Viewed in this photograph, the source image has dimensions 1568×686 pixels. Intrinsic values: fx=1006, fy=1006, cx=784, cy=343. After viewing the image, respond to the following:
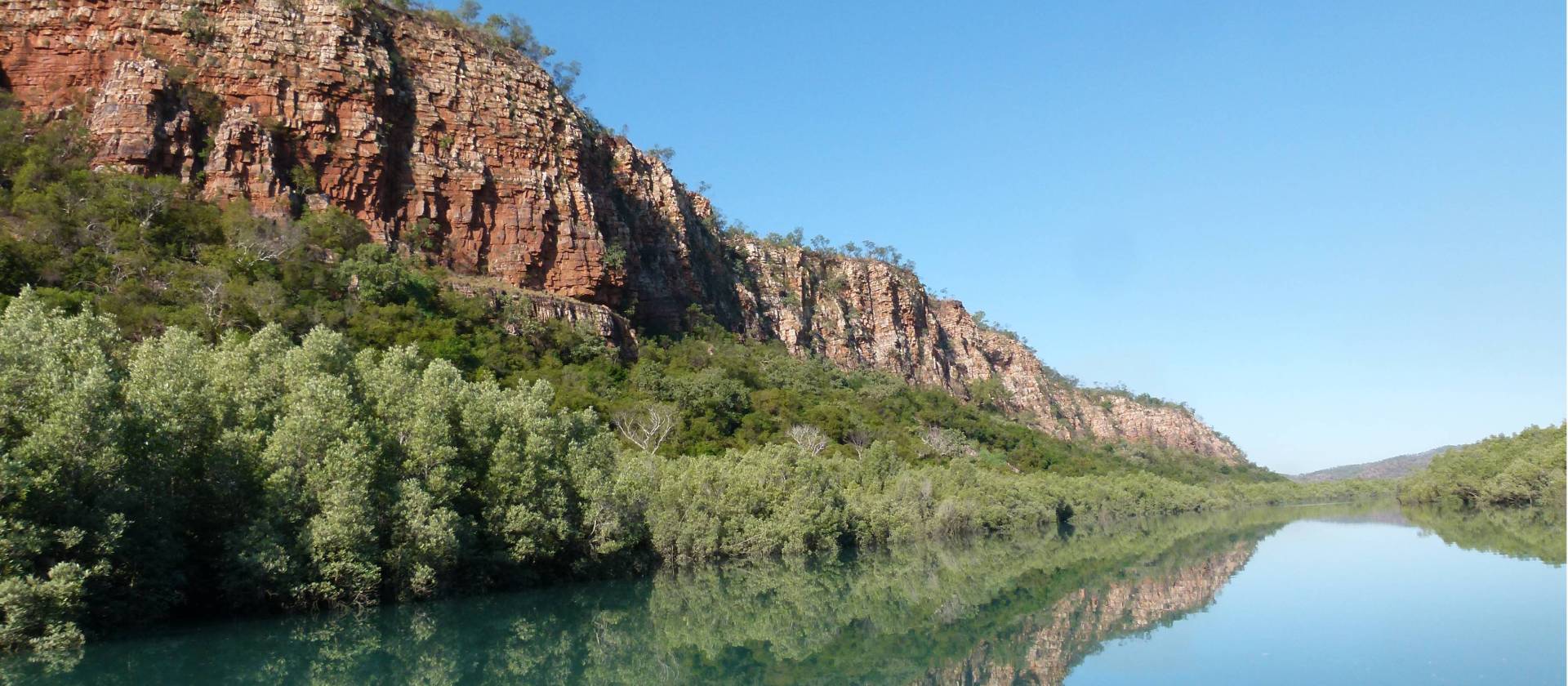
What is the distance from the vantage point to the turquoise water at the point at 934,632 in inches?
Answer: 608

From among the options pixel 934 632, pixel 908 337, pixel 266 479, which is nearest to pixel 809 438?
pixel 934 632

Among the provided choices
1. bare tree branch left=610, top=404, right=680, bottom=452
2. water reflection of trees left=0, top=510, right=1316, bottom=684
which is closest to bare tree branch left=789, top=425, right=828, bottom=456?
bare tree branch left=610, top=404, right=680, bottom=452

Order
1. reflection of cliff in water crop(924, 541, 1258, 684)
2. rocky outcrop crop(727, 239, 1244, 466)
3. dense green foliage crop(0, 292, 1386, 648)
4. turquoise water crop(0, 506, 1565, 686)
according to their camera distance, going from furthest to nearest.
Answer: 1. rocky outcrop crop(727, 239, 1244, 466)
2. reflection of cliff in water crop(924, 541, 1258, 684)
3. dense green foliage crop(0, 292, 1386, 648)
4. turquoise water crop(0, 506, 1565, 686)

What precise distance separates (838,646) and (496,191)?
146ft

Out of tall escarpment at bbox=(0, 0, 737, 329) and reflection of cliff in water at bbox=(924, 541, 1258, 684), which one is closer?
reflection of cliff in water at bbox=(924, 541, 1258, 684)

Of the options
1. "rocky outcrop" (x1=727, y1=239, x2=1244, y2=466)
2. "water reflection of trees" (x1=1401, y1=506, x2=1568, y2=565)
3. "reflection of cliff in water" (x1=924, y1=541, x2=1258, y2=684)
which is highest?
"rocky outcrop" (x1=727, y1=239, x2=1244, y2=466)

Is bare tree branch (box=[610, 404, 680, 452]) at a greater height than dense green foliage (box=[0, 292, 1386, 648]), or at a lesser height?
greater

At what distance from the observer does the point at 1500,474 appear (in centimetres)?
5997

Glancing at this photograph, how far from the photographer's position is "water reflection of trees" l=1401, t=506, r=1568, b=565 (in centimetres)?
3306

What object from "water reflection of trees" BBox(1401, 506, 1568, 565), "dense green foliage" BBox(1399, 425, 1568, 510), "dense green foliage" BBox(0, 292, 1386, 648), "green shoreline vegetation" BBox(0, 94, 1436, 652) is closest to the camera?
"dense green foliage" BBox(0, 292, 1386, 648)

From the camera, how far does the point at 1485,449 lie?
7462 cm

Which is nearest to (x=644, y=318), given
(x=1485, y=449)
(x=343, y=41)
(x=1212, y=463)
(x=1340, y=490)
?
(x=343, y=41)

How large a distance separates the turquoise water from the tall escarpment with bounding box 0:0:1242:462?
29.9 m

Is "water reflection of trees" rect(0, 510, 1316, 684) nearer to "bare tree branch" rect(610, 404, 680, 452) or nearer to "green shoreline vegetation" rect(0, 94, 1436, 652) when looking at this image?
"green shoreline vegetation" rect(0, 94, 1436, 652)
